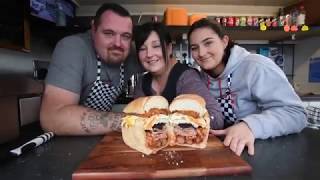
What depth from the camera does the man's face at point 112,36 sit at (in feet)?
4.32

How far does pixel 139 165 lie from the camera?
2.19 ft

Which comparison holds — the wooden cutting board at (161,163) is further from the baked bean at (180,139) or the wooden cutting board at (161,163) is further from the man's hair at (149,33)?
the man's hair at (149,33)

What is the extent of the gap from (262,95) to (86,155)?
69 cm

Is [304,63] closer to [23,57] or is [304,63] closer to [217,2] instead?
[217,2]

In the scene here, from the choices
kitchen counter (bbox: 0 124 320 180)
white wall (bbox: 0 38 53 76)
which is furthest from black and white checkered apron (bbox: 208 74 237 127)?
white wall (bbox: 0 38 53 76)

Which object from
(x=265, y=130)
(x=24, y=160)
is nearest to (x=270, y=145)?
(x=265, y=130)

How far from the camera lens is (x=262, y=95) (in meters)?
1.08

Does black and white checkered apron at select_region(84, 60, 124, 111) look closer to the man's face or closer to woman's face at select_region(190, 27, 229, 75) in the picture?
the man's face

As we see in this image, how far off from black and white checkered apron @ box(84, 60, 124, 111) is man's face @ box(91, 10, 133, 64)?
0.07 meters

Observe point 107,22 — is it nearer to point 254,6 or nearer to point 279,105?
point 279,105

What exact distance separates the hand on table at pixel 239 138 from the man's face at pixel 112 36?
67 centimetres

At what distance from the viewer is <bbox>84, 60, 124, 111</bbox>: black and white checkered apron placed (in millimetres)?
1335

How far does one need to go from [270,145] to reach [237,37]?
209cm

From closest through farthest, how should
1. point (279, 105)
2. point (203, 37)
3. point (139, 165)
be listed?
1. point (139, 165)
2. point (279, 105)
3. point (203, 37)
